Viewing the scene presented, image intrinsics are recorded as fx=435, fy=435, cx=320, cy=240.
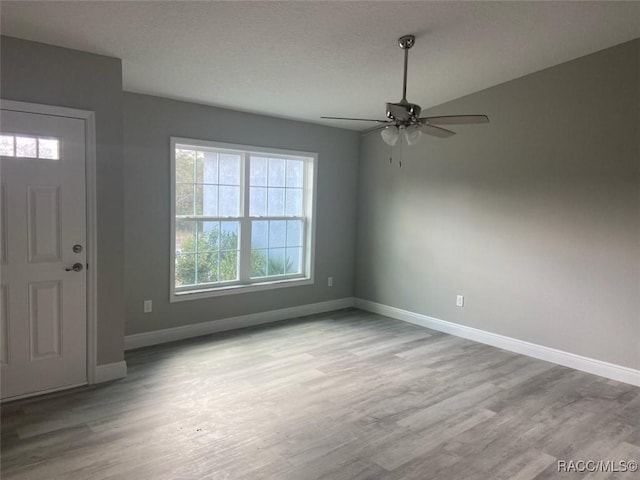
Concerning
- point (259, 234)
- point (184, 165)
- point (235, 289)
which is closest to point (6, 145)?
point (184, 165)

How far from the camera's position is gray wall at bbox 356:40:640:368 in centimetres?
364

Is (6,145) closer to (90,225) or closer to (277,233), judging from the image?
(90,225)

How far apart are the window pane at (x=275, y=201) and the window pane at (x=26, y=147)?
8.37ft

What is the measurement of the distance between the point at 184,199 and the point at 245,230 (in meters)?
0.78

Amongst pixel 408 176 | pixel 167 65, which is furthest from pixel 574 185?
pixel 167 65

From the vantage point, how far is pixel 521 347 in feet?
14.0

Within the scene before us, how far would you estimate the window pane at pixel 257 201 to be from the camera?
4996mm

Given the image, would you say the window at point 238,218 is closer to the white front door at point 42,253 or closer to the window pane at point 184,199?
the window pane at point 184,199

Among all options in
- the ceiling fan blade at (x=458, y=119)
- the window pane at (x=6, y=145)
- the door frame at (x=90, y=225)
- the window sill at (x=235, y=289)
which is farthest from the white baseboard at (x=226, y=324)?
the ceiling fan blade at (x=458, y=119)

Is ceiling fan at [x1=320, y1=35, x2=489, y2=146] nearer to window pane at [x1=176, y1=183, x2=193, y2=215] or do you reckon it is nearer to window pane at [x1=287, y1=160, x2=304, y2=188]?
window pane at [x1=176, y1=183, x2=193, y2=215]

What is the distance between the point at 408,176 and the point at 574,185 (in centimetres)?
185

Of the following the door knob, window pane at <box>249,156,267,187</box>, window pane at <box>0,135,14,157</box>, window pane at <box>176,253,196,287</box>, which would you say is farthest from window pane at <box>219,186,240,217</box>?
window pane at <box>0,135,14,157</box>

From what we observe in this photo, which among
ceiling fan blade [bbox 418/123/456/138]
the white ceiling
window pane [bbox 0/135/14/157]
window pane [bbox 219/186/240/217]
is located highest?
the white ceiling

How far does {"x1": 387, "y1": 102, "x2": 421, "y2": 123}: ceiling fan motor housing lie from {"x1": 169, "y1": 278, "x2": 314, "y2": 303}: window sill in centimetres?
276
